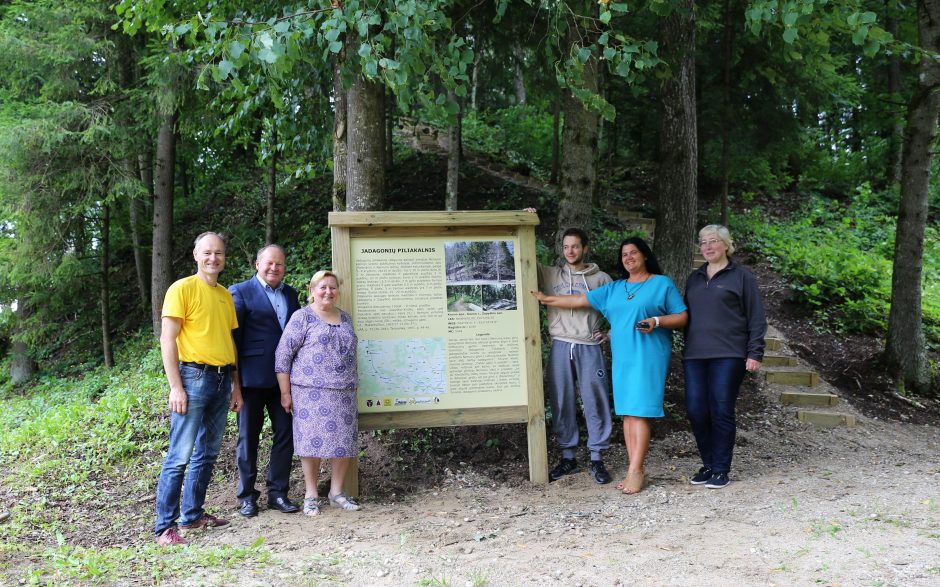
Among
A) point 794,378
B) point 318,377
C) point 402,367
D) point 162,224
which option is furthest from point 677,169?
point 162,224

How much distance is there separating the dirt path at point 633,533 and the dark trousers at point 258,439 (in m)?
0.24

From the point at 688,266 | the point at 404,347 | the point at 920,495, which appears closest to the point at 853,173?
the point at 688,266

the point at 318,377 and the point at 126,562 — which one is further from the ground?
the point at 318,377

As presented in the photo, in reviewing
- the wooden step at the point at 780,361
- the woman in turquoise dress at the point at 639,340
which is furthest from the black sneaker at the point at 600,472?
the wooden step at the point at 780,361

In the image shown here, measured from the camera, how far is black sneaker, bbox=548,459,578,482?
5461 mm

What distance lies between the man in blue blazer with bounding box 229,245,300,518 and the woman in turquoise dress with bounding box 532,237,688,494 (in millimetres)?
2456

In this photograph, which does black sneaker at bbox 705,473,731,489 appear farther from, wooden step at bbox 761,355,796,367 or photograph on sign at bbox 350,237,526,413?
wooden step at bbox 761,355,796,367

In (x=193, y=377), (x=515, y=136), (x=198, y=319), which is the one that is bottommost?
(x=193, y=377)

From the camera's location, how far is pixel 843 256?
11.3 meters

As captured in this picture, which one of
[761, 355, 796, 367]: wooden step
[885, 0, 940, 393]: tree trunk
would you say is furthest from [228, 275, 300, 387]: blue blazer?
[885, 0, 940, 393]: tree trunk

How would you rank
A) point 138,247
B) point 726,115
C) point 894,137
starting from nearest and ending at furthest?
point 726,115
point 138,247
point 894,137

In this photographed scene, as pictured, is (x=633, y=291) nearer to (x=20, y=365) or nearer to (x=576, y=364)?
(x=576, y=364)

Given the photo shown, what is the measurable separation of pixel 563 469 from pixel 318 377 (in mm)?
2219

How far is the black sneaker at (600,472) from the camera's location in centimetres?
525
